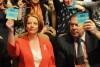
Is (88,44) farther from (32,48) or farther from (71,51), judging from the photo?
(32,48)

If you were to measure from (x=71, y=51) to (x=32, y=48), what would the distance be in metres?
0.42

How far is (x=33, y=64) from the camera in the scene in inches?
120

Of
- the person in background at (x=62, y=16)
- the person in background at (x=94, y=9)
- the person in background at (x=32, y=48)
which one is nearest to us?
the person in background at (x=32, y=48)

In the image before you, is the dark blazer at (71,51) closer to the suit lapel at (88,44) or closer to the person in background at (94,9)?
the suit lapel at (88,44)

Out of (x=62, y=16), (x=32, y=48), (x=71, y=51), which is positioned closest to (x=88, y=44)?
(x=71, y=51)

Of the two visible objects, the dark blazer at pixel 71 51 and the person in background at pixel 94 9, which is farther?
the person in background at pixel 94 9

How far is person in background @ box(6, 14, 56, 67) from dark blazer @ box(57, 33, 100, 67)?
0.11m

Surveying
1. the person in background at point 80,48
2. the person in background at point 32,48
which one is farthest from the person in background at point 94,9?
the person in background at point 32,48

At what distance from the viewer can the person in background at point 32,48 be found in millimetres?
3029

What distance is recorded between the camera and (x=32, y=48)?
310cm

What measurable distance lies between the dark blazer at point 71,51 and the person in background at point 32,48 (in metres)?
0.11

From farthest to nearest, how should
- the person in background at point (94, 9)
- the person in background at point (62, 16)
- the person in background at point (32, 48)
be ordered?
the person in background at point (62, 16)
the person in background at point (94, 9)
the person in background at point (32, 48)

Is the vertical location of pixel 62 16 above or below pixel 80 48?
above

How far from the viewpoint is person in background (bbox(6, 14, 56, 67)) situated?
3029 mm
